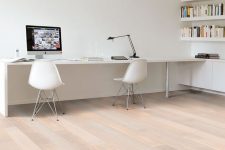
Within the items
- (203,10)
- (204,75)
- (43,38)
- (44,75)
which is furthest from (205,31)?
(44,75)

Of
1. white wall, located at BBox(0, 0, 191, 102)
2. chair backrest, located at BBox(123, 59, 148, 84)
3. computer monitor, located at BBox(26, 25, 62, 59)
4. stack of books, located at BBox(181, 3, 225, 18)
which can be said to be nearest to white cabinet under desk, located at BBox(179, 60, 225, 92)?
white wall, located at BBox(0, 0, 191, 102)

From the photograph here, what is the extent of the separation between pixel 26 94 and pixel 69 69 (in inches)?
31.9

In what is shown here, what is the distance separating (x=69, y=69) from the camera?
219 inches

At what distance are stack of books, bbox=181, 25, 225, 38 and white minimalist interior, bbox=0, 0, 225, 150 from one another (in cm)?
2

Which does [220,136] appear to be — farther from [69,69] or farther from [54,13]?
[54,13]

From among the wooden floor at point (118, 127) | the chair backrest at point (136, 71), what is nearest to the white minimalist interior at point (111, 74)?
the wooden floor at point (118, 127)

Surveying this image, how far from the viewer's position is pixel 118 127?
13.1 ft

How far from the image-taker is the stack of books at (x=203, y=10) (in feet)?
19.6

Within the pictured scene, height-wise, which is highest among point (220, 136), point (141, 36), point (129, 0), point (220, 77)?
point (129, 0)

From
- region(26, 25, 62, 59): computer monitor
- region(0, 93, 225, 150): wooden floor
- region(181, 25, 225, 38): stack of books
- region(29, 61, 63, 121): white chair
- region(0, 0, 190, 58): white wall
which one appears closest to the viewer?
region(0, 93, 225, 150): wooden floor

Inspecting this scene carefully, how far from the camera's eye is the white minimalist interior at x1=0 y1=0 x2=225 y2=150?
3.71 meters

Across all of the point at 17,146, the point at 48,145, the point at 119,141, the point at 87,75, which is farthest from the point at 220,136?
the point at 87,75

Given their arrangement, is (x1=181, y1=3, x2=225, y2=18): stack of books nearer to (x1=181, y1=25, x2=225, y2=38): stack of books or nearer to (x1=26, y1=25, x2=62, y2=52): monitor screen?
(x1=181, y1=25, x2=225, y2=38): stack of books

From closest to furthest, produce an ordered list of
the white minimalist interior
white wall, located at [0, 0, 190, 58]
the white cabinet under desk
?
the white minimalist interior
white wall, located at [0, 0, 190, 58]
the white cabinet under desk
